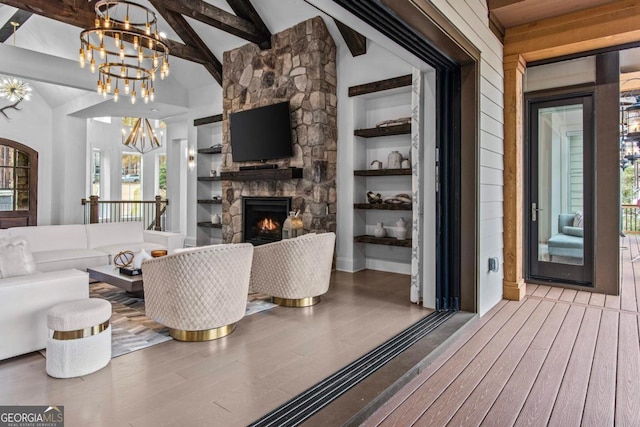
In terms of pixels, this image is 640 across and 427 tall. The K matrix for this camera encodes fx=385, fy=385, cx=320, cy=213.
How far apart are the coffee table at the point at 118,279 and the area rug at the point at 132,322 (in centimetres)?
20

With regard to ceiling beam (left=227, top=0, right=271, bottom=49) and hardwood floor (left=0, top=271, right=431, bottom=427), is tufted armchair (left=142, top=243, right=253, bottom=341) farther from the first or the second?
ceiling beam (left=227, top=0, right=271, bottom=49)

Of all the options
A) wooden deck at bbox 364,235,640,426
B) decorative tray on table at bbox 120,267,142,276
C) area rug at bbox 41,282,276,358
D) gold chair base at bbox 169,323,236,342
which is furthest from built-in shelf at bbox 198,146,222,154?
wooden deck at bbox 364,235,640,426

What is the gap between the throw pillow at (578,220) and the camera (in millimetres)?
4789

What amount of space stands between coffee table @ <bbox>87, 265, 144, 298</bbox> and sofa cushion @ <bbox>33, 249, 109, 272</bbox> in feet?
2.70

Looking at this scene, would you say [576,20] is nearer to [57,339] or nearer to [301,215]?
[301,215]

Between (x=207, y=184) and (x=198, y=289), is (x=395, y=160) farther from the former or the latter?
(x=207, y=184)

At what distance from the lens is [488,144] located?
153 inches

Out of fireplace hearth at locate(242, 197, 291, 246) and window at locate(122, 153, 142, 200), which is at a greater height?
window at locate(122, 153, 142, 200)

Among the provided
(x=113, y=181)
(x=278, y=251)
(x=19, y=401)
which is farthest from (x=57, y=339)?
(x=113, y=181)

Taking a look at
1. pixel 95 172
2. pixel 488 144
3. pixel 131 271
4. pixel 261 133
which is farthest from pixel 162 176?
pixel 488 144

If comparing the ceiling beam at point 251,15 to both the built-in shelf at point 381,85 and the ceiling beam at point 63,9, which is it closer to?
the built-in shelf at point 381,85

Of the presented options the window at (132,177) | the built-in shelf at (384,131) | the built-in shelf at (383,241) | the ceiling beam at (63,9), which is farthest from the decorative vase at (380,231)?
the window at (132,177)

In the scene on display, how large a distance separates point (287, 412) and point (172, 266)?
4.68 ft

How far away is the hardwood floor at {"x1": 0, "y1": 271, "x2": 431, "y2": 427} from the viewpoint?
6.76 ft
